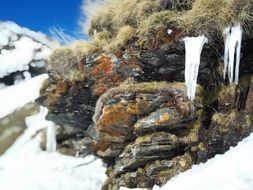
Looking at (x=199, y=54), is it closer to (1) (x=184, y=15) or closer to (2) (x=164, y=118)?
(1) (x=184, y=15)

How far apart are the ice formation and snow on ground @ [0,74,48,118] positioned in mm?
11963

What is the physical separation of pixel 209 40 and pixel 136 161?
2780 mm

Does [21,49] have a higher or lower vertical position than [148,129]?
higher

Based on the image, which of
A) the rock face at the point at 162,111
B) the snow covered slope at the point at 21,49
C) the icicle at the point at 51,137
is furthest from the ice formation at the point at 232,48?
the snow covered slope at the point at 21,49

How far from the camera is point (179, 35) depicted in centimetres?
879

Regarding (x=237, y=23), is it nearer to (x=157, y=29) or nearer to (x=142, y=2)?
(x=157, y=29)

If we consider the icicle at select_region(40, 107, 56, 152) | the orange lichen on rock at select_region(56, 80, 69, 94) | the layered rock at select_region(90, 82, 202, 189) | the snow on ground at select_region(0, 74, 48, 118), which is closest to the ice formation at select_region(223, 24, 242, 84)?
the layered rock at select_region(90, 82, 202, 189)

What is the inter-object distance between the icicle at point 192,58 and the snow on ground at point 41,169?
157 inches

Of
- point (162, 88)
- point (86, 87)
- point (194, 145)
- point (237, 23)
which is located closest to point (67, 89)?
point (86, 87)

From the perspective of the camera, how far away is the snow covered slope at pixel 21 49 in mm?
23859

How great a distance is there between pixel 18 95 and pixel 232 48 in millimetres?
14291

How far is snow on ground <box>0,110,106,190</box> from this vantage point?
1198cm

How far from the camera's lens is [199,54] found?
853 centimetres

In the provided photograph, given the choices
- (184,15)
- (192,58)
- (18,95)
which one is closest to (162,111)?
(192,58)
